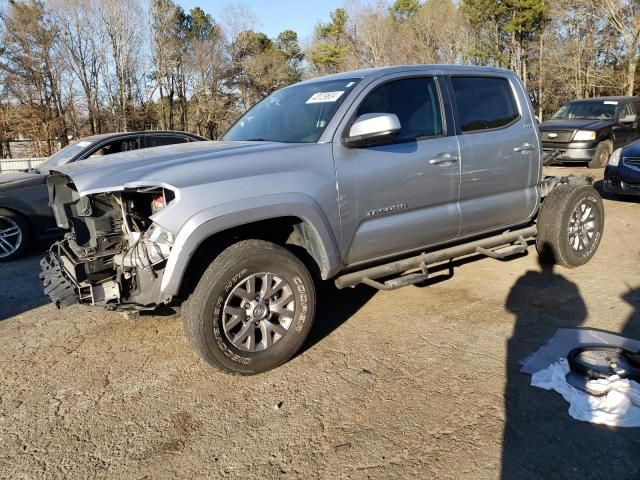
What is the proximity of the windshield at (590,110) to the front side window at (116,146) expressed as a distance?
1112 cm

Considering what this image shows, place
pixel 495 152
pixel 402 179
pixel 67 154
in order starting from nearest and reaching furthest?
pixel 402 179, pixel 495 152, pixel 67 154

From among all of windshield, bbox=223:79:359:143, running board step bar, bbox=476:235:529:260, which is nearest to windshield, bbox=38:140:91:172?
windshield, bbox=223:79:359:143

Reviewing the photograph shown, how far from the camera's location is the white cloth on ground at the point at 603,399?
266cm

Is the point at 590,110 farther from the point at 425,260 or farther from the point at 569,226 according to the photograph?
the point at 425,260

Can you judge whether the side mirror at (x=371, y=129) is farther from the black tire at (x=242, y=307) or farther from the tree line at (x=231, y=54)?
the tree line at (x=231, y=54)

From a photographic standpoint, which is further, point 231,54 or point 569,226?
point 231,54

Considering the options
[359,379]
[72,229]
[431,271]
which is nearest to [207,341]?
[359,379]

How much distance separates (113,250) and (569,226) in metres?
4.19

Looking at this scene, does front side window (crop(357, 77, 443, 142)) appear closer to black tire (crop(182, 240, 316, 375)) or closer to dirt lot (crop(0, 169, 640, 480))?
black tire (crop(182, 240, 316, 375))

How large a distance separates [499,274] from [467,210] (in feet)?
4.10

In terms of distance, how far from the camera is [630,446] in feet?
8.04

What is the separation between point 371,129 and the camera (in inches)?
134

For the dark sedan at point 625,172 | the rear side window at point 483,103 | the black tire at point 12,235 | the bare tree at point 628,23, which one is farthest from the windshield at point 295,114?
the bare tree at point 628,23

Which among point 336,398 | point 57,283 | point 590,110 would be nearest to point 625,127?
point 590,110
